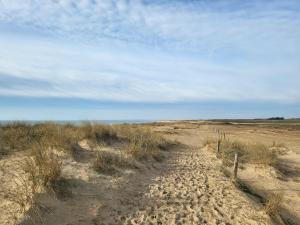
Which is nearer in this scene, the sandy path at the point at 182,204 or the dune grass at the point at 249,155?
the sandy path at the point at 182,204

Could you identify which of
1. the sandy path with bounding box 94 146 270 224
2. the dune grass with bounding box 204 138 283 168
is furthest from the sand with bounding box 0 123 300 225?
the dune grass with bounding box 204 138 283 168

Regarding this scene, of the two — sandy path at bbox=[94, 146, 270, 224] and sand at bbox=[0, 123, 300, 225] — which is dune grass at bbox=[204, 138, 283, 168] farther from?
sandy path at bbox=[94, 146, 270, 224]

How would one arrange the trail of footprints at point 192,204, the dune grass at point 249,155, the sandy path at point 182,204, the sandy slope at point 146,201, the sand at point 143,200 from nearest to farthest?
the sand at point 143,200 < the sandy slope at point 146,201 < the sandy path at point 182,204 < the trail of footprints at point 192,204 < the dune grass at point 249,155

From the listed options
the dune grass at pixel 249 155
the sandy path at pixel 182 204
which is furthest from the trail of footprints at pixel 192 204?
the dune grass at pixel 249 155

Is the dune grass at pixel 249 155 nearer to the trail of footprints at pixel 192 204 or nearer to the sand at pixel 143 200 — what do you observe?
the sand at pixel 143 200

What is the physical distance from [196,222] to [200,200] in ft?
5.49

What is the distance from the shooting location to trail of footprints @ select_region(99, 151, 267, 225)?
8.39 meters

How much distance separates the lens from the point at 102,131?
17.8 meters

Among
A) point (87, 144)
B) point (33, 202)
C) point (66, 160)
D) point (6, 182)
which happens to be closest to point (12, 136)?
point (87, 144)

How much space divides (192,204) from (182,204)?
30 cm

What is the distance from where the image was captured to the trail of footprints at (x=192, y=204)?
839cm

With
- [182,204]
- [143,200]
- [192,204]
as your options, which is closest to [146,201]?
[143,200]

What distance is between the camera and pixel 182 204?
9.42 m

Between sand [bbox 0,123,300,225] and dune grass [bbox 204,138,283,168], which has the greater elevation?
dune grass [bbox 204,138,283,168]
